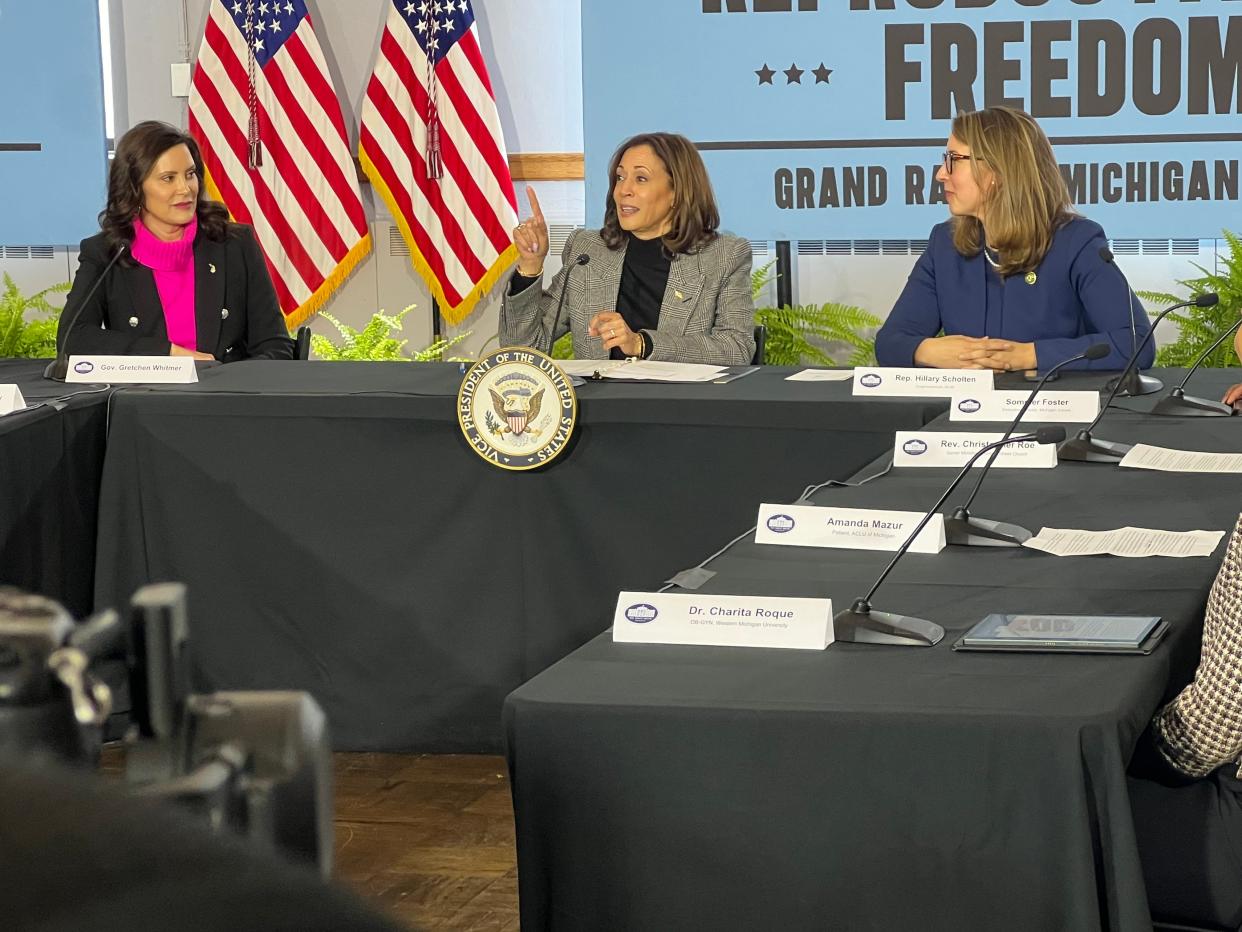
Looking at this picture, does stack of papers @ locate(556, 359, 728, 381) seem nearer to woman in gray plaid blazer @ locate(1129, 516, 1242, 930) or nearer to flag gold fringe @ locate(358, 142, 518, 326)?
woman in gray plaid blazer @ locate(1129, 516, 1242, 930)

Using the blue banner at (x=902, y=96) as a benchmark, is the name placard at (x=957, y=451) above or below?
below

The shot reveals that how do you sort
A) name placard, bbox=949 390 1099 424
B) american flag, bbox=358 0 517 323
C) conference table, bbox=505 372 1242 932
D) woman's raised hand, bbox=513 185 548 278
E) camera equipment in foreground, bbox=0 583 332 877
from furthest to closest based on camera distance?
american flag, bbox=358 0 517 323, woman's raised hand, bbox=513 185 548 278, name placard, bbox=949 390 1099 424, conference table, bbox=505 372 1242 932, camera equipment in foreground, bbox=0 583 332 877

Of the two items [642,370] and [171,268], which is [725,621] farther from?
[171,268]

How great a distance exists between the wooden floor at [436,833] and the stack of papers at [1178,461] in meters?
1.15

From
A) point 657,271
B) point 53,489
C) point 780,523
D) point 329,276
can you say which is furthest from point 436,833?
point 329,276

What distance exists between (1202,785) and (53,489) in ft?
7.48

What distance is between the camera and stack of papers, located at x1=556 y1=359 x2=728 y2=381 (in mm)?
3207

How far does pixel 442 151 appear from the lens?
5398 mm

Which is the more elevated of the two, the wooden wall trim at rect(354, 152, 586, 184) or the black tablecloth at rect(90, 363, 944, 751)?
the wooden wall trim at rect(354, 152, 586, 184)

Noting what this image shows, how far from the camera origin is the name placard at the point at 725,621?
1.45 meters

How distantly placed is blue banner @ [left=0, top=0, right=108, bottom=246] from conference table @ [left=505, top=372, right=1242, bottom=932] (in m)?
4.54

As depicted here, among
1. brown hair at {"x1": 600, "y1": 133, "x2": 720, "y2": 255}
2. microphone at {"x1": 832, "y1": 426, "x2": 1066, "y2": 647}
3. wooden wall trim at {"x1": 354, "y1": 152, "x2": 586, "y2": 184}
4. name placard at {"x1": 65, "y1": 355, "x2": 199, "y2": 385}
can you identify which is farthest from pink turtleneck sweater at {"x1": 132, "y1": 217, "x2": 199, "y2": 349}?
microphone at {"x1": 832, "y1": 426, "x2": 1066, "y2": 647}

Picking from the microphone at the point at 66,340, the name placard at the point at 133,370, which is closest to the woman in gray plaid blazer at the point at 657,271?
the name placard at the point at 133,370

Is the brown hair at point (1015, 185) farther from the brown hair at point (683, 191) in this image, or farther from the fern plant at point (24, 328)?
the fern plant at point (24, 328)
